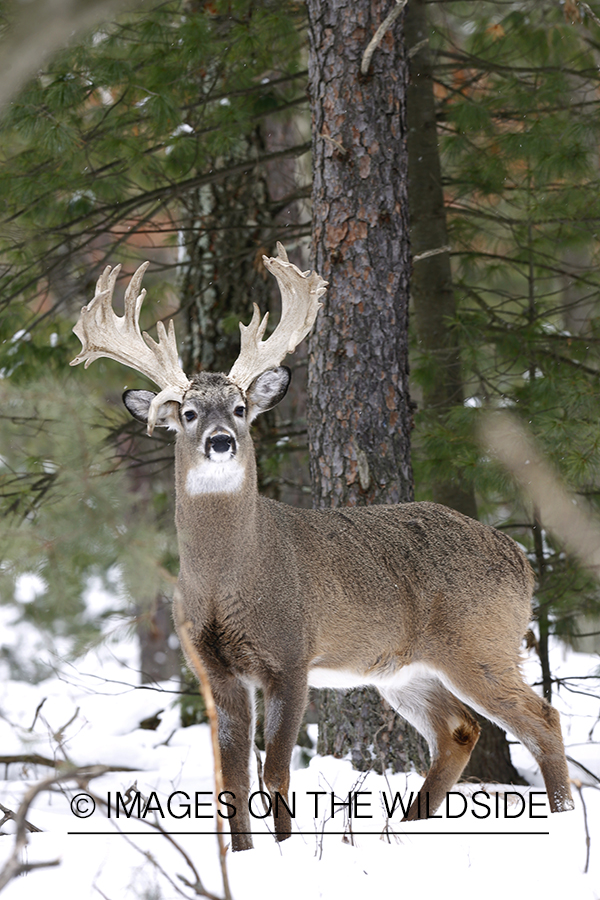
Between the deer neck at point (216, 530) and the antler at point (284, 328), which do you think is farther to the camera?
the antler at point (284, 328)

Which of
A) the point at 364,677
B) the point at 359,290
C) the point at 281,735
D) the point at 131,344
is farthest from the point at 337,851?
the point at 359,290

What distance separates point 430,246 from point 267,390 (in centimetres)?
299

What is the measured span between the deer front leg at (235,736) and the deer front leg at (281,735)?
0.16 metres

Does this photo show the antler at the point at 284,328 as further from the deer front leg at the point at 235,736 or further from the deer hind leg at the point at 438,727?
the deer hind leg at the point at 438,727

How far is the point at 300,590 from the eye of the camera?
15.4 ft

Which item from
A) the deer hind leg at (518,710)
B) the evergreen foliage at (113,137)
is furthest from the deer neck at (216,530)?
the deer hind leg at (518,710)

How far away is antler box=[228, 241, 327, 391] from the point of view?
5039mm

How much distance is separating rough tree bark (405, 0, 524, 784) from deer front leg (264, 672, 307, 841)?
2923 mm

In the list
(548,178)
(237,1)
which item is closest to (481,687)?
(548,178)

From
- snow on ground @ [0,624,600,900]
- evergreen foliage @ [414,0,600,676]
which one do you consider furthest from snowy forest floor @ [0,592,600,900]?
evergreen foliage @ [414,0,600,676]

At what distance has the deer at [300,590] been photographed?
14.6 feet

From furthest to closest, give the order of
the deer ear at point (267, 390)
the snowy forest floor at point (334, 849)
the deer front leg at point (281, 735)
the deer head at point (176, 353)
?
1. the deer ear at point (267, 390)
2. the deer head at point (176, 353)
3. the deer front leg at point (281, 735)
4. the snowy forest floor at point (334, 849)

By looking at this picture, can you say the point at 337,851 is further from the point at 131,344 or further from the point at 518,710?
the point at 131,344

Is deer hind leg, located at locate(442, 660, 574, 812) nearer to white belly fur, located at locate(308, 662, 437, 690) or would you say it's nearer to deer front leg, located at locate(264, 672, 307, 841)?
white belly fur, located at locate(308, 662, 437, 690)
